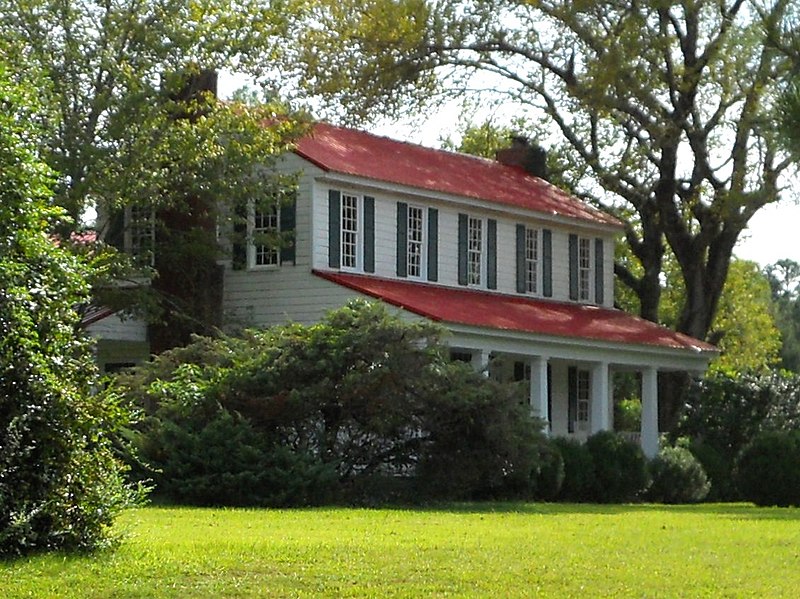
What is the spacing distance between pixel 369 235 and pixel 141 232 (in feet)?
16.3

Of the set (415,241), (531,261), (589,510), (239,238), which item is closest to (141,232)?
(239,238)

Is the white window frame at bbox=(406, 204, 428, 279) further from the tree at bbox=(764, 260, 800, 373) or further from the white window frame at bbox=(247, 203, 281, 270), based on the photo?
the tree at bbox=(764, 260, 800, 373)

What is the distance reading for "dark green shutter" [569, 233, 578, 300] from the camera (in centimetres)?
4259

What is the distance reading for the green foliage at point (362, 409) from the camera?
26344 mm

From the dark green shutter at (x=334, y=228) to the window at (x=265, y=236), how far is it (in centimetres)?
112

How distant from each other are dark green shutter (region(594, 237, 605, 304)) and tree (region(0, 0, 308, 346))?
11.5 meters

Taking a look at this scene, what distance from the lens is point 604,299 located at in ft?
144

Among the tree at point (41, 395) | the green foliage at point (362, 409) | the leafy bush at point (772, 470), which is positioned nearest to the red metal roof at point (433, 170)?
the green foliage at point (362, 409)

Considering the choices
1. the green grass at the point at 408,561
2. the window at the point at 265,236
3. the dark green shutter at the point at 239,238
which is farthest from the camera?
the dark green shutter at the point at 239,238

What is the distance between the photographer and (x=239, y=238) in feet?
116

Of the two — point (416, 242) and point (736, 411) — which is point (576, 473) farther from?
point (736, 411)

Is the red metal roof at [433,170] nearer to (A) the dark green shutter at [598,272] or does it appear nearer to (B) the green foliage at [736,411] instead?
(A) the dark green shutter at [598,272]

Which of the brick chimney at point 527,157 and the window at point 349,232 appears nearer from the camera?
the window at point 349,232

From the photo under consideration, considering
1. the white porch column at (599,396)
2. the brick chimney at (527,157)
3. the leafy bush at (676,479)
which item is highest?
the brick chimney at (527,157)
